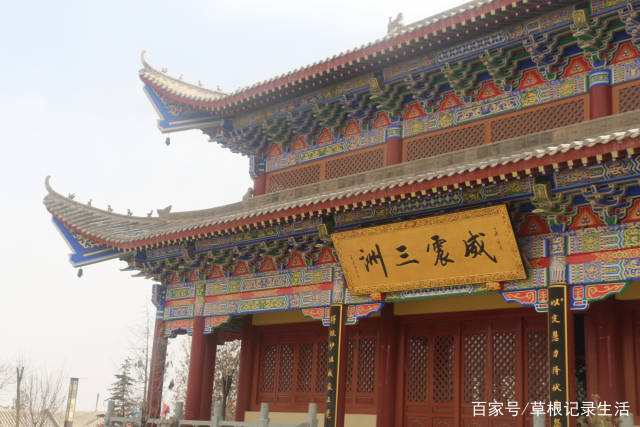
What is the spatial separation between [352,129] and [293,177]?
1.58 m

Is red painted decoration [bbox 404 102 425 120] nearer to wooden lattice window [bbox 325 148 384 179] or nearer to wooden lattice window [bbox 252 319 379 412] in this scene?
wooden lattice window [bbox 325 148 384 179]

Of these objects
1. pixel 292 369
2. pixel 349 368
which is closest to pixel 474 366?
pixel 349 368

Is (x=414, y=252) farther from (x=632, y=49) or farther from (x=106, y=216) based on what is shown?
(x=106, y=216)

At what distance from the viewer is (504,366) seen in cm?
1052

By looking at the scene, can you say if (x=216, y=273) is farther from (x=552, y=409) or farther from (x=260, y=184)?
(x=552, y=409)

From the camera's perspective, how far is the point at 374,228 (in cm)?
1033

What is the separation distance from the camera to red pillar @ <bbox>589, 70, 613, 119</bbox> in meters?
9.71

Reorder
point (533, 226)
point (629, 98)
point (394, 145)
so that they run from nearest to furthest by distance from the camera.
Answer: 1. point (533, 226)
2. point (629, 98)
3. point (394, 145)

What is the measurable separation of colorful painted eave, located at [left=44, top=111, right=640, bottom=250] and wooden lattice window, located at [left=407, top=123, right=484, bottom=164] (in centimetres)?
85

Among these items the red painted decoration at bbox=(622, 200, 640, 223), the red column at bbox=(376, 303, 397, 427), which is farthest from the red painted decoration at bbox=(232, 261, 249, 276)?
the red painted decoration at bbox=(622, 200, 640, 223)

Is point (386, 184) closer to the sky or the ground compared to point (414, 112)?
closer to the ground

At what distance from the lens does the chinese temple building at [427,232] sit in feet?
28.4

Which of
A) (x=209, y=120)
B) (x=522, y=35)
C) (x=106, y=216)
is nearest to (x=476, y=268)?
(x=522, y=35)

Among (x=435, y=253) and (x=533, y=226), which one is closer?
(x=533, y=226)
